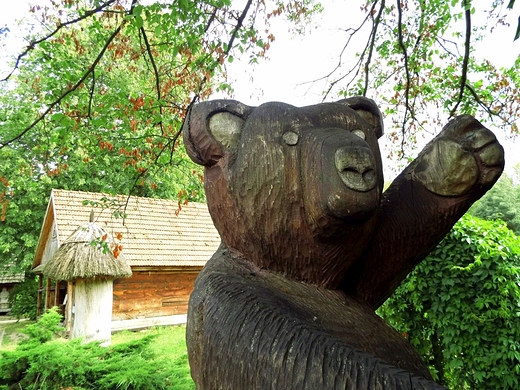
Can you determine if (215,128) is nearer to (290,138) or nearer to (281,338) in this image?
(290,138)

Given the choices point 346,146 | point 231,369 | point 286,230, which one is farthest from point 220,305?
point 346,146

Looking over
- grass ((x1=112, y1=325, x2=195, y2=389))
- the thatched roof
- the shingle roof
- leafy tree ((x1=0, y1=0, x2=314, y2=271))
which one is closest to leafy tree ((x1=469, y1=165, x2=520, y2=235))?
the shingle roof

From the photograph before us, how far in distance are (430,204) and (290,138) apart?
706 mm

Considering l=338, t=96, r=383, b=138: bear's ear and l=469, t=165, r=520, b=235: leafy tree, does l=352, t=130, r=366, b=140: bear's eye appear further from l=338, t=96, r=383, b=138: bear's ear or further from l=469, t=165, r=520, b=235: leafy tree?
l=469, t=165, r=520, b=235: leafy tree

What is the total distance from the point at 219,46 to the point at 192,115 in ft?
8.14

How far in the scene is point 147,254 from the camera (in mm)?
10836

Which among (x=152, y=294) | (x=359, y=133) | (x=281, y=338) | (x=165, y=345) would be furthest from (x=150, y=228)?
(x=281, y=338)

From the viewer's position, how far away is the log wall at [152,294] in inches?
416

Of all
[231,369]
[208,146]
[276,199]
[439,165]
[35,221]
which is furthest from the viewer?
[35,221]

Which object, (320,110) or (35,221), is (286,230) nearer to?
(320,110)

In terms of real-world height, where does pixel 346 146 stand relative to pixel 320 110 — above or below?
→ below

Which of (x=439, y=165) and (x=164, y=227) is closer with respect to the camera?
(x=439, y=165)

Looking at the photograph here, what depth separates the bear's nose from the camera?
4.28 ft

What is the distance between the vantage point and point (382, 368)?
978 mm
